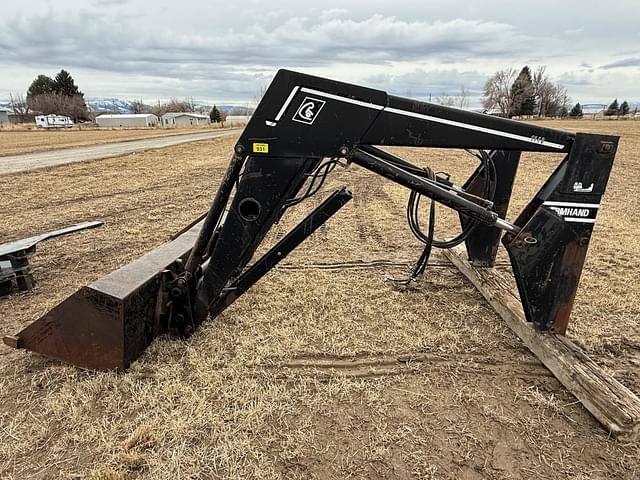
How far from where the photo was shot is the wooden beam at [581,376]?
2.42 m

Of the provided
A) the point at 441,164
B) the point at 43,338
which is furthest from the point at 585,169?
the point at 441,164

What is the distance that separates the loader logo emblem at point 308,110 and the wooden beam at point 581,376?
2133mm

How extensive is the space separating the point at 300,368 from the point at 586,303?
274 cm

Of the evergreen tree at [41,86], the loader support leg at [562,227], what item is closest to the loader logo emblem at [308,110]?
the loader support leg at [562,227]

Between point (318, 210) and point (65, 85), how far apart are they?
86960 millimetres

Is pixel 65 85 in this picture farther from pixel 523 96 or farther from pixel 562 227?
pixel 562 227

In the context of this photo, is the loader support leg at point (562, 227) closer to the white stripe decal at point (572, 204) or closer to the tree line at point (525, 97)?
the white stripe decal at point (572, 204)

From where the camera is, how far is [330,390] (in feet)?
9.12

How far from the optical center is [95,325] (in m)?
2.79

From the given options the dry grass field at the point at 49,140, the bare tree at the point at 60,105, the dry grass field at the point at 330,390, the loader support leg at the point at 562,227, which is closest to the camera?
the dry grass field at the point at 330,390

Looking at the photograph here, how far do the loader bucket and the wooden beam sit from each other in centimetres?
268

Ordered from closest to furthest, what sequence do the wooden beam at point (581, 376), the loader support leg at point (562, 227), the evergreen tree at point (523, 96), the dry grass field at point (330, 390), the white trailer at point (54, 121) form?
the dry grass field at point (330, 390), the wooden beam at point (581, 376), the loader support leg at point (562, 227), the white trailer at point (54, 121), the evergreen tree at point (523, 96)

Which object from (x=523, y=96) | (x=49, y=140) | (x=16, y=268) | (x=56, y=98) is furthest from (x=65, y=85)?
(x=16, y=268)

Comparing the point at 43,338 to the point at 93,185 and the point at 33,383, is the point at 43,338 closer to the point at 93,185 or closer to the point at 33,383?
the point at 33,383
